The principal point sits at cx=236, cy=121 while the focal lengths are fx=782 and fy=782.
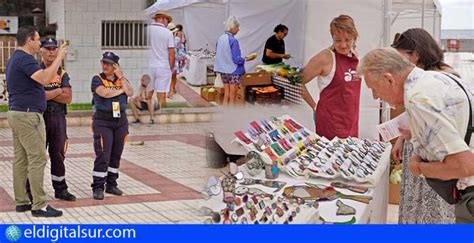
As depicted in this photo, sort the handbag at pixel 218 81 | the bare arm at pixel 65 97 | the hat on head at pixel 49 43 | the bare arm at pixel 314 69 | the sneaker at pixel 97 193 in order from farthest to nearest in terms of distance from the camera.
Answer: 1. the sneaker at pixel 97 193
2. the bare arm at pixel 65 97
3. the hat on head at pixel 49 43
4. the bare arm at pixel 314 69
5. the handbag at pixel 218 81

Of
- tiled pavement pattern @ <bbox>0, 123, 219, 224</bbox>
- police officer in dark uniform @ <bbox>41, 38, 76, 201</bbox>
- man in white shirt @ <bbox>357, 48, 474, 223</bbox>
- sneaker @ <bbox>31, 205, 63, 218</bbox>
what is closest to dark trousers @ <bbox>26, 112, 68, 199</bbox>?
police officer in dark uniform @ <bbox>41, 38, 76, 201</bbox>

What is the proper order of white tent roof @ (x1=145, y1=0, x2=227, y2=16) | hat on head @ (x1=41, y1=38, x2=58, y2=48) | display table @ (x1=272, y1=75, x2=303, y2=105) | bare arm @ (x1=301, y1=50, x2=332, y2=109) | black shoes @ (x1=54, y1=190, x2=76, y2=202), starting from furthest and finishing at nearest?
black shoes @ (x1=54, y1=190, x2=76, y2=202) < hat on head @ (x1=41, y1=38, x2=58, y2=48) < bare arm @ (x1=301, y1=50, x2=332, y2=109) < display table @ (x1=272, y1=75, x2=303, y2=105) < white tent roof @ (x1=145, y1=0, x2=227, y2=16)

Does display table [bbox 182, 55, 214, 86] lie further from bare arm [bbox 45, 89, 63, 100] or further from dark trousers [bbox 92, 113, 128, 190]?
bare arm [bbox 45, 89, 63, 100]

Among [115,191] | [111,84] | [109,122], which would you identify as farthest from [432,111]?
[109,122]

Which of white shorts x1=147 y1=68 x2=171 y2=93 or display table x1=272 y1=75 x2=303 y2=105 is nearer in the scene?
white shorts x1=147 y1=68 x2=171 y2=93

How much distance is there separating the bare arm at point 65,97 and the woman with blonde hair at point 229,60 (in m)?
0.75

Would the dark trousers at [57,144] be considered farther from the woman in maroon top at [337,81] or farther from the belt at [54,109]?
the woman in maroon top at [337,81]

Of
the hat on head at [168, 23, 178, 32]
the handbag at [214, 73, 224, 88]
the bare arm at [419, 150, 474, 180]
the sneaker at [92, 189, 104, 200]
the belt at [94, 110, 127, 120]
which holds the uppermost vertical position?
the hat on head at [168, 23, 178, 32]

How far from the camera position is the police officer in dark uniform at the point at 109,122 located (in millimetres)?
2650

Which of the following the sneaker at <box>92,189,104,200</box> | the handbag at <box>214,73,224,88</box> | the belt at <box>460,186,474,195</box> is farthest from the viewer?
the sneaker at <box>92,189,104,200</box>

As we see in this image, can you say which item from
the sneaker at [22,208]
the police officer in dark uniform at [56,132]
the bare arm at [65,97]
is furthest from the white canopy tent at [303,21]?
the police officer in dark uniform at [56,132]

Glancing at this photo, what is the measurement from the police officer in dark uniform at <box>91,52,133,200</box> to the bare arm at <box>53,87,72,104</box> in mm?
97

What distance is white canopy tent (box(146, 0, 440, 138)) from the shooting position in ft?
7.89

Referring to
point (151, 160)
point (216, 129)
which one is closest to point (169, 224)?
point (216, 129)
